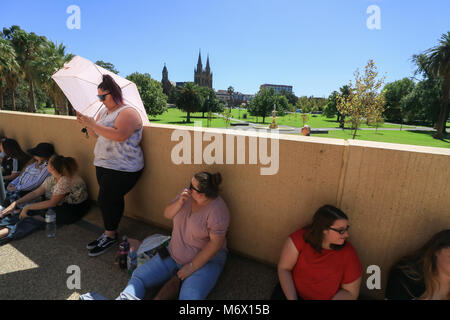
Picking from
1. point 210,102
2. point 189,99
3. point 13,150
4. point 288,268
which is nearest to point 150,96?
point 189,99

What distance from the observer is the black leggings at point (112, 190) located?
9.14ft

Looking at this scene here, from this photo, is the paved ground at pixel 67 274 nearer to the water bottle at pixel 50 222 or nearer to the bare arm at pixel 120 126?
the water bottle at pixel 50 222

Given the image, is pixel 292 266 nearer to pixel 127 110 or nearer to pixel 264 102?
pixel 127 110

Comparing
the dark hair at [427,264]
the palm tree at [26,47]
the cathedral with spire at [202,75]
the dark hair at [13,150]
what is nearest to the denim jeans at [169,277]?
the dark hair at [427,264]

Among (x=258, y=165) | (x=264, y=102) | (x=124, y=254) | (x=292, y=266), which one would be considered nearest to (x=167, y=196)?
(x=124, y=254)

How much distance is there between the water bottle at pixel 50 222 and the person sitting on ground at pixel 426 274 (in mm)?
4039

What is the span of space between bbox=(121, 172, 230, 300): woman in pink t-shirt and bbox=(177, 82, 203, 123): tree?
50.4 metres

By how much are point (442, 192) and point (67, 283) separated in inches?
142

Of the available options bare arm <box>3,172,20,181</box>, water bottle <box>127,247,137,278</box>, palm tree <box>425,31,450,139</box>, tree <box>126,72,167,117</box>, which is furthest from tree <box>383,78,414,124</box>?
bare arm <box>3,172,20,181</box>

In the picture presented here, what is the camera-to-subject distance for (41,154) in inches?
153

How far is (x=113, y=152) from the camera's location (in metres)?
2.73

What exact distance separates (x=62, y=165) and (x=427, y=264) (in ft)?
14.3

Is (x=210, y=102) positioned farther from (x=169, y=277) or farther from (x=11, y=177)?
(x=169, y=277)

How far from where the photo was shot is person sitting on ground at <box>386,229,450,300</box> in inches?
65.4
